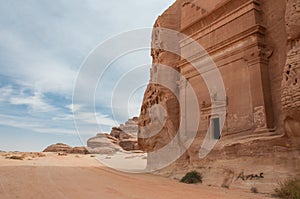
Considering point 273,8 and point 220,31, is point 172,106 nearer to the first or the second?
point 220,31

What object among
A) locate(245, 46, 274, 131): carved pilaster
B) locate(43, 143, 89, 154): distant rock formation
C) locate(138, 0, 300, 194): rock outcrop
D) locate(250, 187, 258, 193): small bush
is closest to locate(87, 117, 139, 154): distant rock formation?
locate(43, 143, 89, 154): distant rock formation

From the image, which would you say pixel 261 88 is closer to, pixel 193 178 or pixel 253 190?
pixel 253 190

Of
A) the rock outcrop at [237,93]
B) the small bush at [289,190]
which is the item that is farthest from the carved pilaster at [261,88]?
the small bush at [289,190]

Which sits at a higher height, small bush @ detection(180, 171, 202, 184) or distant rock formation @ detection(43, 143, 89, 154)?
distant rock formation @ detection(43, 143, 89, 154)

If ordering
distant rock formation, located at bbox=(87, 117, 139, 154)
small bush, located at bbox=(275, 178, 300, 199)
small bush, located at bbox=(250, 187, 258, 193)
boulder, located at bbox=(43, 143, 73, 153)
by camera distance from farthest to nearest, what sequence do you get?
1. boulder, located at bbox=(43, 143, 73, 153)
2. distant rock formation, located at bbox=(87, 117, 139, 154)
3. small bush, located at bbox=(250, 187, 258, 193)
4. small bush, located at bbox=(275, 178, 300, 199)

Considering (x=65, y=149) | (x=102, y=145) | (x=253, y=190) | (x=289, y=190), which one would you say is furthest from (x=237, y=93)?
(x=65, y=149)

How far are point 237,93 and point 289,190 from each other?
5.62 meters

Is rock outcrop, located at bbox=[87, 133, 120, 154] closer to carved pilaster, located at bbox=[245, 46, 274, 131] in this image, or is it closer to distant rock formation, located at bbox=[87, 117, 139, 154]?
distant rock formation, located at bbox=[87, 117, 139, 154]

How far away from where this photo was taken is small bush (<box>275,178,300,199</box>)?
8.44 meters

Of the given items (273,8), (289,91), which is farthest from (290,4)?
(289,91)

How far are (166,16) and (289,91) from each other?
13090 millimetres

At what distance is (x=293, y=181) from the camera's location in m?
8.99

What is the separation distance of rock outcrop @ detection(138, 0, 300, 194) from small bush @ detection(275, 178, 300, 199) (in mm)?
641

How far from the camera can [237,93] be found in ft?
43.2
